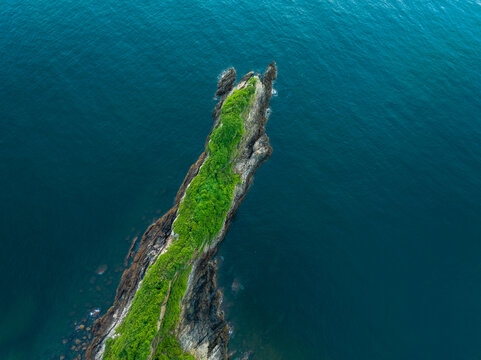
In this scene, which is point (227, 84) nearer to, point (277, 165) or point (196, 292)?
point (277, 165)

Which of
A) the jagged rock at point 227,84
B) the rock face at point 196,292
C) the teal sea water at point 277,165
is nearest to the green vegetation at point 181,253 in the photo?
the rock face at point 196,292

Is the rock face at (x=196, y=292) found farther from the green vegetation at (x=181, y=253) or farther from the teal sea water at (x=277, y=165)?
the teal sea water at (x=277, y=165)

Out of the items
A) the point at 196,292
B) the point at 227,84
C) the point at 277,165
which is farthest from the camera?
the point at 227,84

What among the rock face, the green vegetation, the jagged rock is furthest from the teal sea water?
the green vegetation

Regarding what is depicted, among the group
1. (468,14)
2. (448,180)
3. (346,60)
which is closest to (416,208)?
(448,180)

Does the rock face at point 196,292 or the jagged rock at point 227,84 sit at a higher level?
the jagged rock at point 227,84

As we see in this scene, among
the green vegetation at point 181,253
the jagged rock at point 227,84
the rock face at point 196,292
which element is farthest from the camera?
the jagged rock at point 227,84

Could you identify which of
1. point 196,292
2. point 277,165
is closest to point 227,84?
point 277,165
